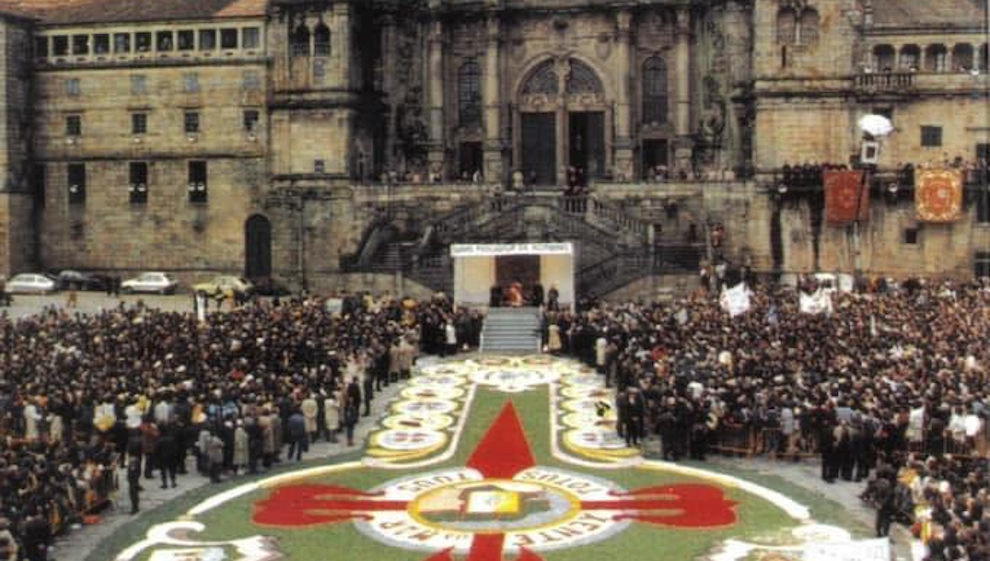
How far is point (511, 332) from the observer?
55781mm

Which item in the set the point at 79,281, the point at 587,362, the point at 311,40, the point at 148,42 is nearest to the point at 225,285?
the point at 79,281

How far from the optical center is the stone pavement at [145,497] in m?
28.9

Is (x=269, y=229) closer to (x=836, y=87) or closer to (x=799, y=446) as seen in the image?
(x=836, y=87)

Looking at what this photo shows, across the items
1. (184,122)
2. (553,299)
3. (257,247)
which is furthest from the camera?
(184,122)

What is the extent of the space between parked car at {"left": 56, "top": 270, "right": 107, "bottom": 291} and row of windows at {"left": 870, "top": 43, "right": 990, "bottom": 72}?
4296 cm

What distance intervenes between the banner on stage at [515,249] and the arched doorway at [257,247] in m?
18.7

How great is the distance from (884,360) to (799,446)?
5.48 meters

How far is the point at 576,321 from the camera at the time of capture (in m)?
52.9

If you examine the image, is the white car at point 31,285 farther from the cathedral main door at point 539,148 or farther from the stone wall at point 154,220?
the cathedral main door at point 539,148

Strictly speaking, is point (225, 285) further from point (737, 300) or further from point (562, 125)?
point (737, 300)

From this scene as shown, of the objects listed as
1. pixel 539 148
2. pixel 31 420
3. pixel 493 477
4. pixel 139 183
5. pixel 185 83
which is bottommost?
pixel 493 477

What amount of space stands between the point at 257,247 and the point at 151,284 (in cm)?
595

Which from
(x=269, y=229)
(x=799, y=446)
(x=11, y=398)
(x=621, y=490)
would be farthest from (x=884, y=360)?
(x=269, y=229)

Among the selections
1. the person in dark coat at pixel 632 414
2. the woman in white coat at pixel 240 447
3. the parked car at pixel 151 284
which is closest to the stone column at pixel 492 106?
the parked car at pixel 151 284
